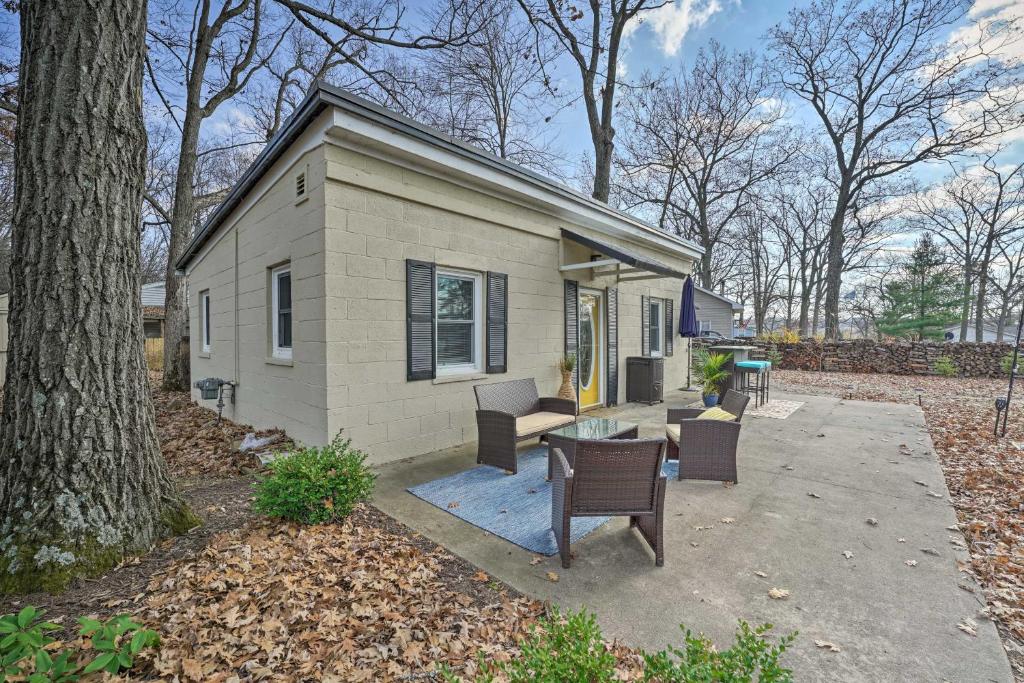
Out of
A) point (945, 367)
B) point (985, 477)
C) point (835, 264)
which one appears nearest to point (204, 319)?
point (985, 477)

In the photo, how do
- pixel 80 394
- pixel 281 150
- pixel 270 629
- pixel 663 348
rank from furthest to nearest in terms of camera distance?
1. pixel 663 348
2. pixel 281 150
3. pixel 80 394
4. pixel 270 629

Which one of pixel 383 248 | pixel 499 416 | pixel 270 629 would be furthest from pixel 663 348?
pixel 270 629

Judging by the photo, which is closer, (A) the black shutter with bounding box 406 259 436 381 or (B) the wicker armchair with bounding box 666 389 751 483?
(B) the wicker armchair with bounding box 666 389 751 483

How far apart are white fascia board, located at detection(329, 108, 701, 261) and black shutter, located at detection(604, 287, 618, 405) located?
1240mm

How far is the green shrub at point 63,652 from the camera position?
5.11ft

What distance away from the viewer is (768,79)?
17.8 meters

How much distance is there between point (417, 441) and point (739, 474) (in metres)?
3.64

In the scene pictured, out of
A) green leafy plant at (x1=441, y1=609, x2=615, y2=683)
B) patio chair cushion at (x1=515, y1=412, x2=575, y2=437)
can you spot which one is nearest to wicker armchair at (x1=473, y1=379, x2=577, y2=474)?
patio chair cushion at (x1=515, y1=412, x2=575, y2=437)

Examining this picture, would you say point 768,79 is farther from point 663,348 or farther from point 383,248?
point 383,248

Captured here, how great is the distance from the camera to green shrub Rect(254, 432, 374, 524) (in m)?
3.18

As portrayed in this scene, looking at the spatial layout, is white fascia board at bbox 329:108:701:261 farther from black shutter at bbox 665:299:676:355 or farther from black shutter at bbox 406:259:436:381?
A: black shutter at bbox 665:299:676:355

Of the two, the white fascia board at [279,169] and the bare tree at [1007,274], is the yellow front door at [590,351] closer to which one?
the white fascia board at [279,169]

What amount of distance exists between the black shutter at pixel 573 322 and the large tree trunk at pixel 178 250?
9.27 metres

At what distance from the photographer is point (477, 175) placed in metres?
5.68
